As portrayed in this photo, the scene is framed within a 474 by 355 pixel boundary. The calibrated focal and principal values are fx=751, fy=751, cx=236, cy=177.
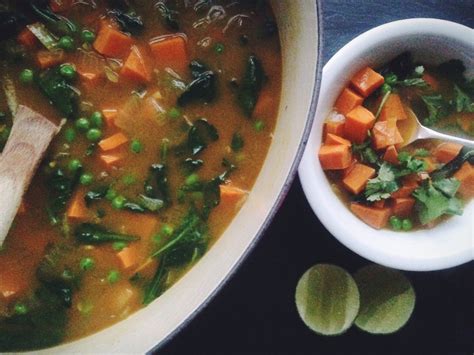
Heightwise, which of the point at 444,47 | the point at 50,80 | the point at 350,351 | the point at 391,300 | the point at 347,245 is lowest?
the point at 350,351

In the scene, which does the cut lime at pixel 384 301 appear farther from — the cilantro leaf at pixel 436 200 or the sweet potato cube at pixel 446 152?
the sweet potato cube at pixel 446 152

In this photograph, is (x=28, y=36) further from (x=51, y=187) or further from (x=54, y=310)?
(x=54, y=310)

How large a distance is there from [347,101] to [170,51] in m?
0.57

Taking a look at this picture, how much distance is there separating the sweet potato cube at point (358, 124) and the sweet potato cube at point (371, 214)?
0.67 feet

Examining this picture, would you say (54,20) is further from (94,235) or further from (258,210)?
(258,210)

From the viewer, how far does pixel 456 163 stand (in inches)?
92.1

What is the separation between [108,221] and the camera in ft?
7.31

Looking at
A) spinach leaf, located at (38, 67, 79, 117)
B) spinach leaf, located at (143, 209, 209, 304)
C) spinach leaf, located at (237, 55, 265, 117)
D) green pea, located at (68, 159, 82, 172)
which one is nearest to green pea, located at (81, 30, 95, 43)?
spinach leaf, located at (38, 67, 79, 117)

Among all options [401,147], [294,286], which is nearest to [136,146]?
[294,286]

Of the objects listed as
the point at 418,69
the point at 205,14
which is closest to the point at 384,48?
the point at 418,69

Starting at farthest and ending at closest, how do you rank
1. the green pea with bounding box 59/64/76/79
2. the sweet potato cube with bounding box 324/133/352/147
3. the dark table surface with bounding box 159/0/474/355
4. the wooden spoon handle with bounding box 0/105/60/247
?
the dark table surface with bounding box 159/0/474/355
the sweet potato cube with bounding box 324/133/352/147
the green pea with bounding box 59/64/76/79
the wooden spoon handle with bounding box 0/105/60/247

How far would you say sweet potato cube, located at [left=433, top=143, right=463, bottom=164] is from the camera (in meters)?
2.32

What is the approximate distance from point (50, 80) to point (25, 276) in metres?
0.59

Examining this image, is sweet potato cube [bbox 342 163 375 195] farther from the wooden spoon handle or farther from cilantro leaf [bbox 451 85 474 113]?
the wooden spoon handle
